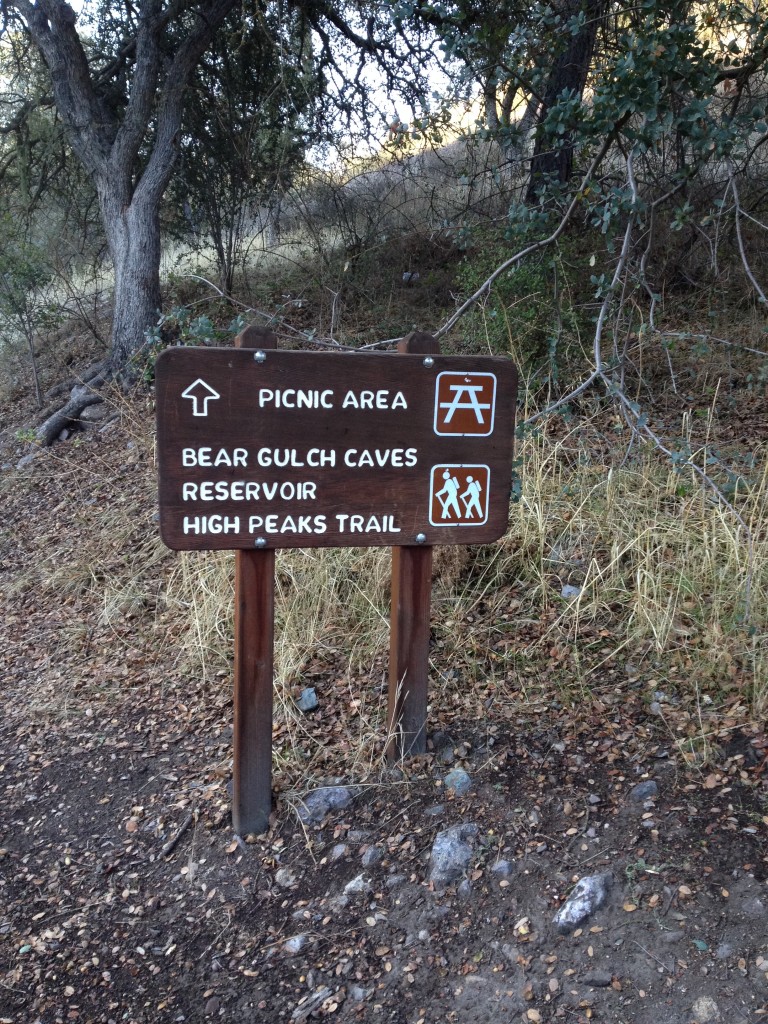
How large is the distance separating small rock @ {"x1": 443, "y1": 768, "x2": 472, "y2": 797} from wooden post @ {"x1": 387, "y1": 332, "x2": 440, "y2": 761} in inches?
6.5

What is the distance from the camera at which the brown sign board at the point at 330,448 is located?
2.59 m

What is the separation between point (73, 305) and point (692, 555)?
960 cm

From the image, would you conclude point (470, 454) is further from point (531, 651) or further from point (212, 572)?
point (212, 572)

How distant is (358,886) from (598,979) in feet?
2.63

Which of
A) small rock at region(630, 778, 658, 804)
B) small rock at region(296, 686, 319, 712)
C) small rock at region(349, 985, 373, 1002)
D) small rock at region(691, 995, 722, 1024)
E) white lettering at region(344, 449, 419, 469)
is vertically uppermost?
white lettering at region(344, 449, 419, 469)

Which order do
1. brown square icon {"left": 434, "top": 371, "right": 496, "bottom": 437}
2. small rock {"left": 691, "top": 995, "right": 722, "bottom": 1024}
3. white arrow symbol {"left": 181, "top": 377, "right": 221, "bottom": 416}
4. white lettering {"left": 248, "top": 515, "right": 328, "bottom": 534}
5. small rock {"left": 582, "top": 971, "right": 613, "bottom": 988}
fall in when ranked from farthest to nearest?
brown square icon {"left": 434, "top": 371, "right": 496, "bottom": 437} → white lettering {"left": 248, "top": 515, "right": 328, "bottom": 534} → white arrow symbol {"left": 181, "top": 377, "right": 221, "bottom": 416} → small rock {"left": 582, "top": 971, "right": 613, "bottom": 988} → small rock {"left": 691, "top": 995, "right": 722, "bottom": 1024}

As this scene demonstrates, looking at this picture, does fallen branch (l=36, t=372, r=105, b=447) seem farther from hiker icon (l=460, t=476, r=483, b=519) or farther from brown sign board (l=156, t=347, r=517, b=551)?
hiker icon (l=460, t=476, r=483, b=519)

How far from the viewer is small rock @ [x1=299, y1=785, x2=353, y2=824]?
3.04 metres

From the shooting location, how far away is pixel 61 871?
9.93 ft

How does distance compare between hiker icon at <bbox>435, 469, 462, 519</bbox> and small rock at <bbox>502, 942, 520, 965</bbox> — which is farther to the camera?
hiker icon at <bbox>435, 469, 462, 519</bbox>

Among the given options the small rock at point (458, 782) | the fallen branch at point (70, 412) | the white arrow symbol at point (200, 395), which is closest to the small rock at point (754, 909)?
the small rock at point (458, 782)

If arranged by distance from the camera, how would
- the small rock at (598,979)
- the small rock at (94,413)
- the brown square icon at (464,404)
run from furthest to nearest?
1. the small rock at (94,413)
2. the brown square icon at (464,404)
3. the small rock at (598,979)

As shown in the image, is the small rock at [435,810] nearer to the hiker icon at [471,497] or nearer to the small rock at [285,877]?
the small rock at [285,877]

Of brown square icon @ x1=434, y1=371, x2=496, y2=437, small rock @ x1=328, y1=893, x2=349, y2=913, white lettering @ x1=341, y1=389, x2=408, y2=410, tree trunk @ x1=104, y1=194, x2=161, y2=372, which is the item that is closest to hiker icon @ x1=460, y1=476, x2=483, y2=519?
brown square icon @ x1=434, y1=371, x2=496, y2=437
